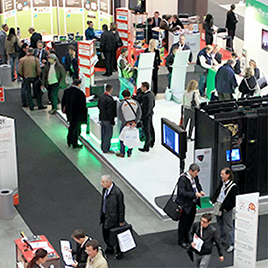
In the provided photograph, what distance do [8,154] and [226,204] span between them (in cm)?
370

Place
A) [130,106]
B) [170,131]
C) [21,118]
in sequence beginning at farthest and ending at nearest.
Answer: [21,118]
[130,106]
[170,131]

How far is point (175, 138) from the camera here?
10.6m

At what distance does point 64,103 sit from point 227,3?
1575cm

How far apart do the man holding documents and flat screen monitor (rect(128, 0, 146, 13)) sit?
45.4 feet

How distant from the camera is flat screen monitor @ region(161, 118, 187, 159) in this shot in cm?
1045

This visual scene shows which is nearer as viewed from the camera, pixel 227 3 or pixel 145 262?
pixel 145 262

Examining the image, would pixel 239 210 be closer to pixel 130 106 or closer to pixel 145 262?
pixel 145 262

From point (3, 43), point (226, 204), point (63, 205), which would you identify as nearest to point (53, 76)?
point (3, 43)

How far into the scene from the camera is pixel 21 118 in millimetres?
15531

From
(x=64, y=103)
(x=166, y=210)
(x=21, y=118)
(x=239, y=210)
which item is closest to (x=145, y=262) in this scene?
(x=166, y=210)

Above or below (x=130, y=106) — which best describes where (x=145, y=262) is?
below

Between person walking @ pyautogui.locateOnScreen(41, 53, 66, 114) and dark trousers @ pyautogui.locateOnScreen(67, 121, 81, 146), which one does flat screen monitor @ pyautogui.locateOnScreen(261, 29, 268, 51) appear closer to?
person walking @ pyautogui.locateOnScreen(41, 53, 66, 114)

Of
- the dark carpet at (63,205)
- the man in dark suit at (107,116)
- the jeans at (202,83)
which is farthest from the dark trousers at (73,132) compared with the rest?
the jeans at (202,83)

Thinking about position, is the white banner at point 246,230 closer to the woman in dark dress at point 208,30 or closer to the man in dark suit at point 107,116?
the man in dark suit at point 107,116
